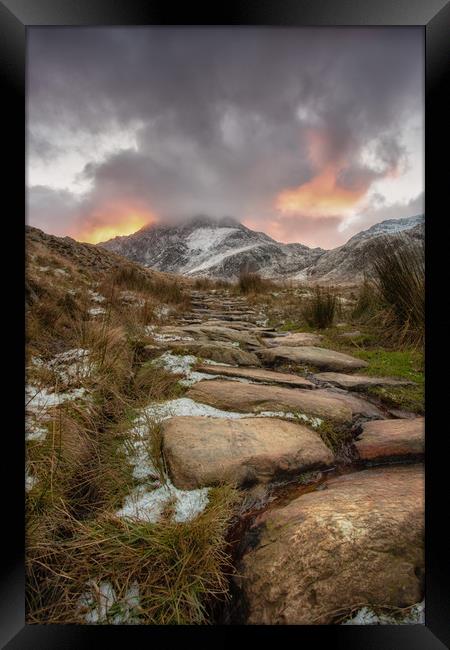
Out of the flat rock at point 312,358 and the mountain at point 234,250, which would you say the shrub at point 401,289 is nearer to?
the mountain at point 234,250

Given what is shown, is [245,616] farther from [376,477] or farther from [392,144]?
[392,144]

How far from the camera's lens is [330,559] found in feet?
2.57

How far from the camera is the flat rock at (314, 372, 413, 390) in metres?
1.43

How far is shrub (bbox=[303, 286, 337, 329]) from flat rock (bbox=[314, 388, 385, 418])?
1.15 m

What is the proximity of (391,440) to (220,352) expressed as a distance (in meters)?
0.97

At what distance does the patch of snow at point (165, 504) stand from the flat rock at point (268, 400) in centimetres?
38

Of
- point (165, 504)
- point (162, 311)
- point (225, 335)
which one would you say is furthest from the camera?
point (162, 311)

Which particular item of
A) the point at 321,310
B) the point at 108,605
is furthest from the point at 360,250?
→ the point at 108,605

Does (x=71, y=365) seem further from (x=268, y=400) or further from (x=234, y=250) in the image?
(x=234, y=250)

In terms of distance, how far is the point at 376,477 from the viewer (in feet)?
3.30

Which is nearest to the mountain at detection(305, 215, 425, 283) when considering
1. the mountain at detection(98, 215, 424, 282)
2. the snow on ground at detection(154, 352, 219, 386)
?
the mountain at detection(98, 215, 424, 282)

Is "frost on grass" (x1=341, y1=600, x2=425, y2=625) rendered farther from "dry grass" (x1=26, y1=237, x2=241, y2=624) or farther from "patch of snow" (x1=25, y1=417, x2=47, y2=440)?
"patch of snow" (x1=25, y1=417, x2=47, y2=440)

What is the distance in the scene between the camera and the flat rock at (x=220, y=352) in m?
1.72
